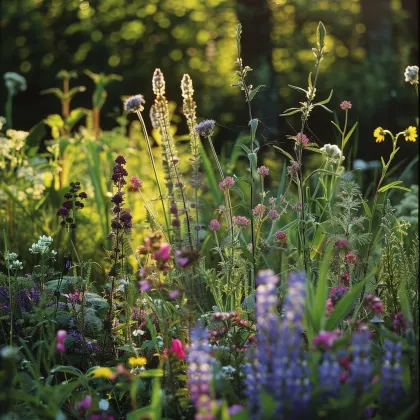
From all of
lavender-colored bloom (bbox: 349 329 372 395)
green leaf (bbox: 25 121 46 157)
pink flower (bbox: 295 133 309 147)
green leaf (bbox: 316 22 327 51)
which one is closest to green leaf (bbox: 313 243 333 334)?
lavender-colored bloom (bbox: 349 329 372 395)

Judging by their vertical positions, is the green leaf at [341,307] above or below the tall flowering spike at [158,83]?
below

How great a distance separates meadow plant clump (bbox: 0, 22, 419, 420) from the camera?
150cm

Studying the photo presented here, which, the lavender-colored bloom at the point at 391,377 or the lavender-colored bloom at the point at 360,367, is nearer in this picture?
the lavender-colored bloom at the point at 360,367

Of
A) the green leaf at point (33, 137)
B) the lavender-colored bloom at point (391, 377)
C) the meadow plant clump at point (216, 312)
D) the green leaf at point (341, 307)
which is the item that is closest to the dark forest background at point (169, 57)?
the green leaf at point (33, 137)

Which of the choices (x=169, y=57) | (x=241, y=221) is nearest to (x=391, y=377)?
(x=241, y=221)

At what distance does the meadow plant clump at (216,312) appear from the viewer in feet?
4.92

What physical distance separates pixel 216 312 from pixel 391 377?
0.85 meters

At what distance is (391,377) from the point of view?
1.54 m

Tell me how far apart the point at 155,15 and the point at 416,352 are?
7.33m

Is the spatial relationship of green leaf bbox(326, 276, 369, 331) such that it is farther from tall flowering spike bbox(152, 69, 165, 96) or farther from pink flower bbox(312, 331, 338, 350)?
tall flowering spike bbox(152, 69, 165, 96)

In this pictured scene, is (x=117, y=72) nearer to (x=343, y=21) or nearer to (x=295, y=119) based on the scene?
(x=295, y=119)

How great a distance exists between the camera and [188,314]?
2.13 m

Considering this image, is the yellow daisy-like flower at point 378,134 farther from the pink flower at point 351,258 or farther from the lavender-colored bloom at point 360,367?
the lavender-colored bloom at point 360,367

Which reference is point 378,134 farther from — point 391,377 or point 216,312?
point 391,377
